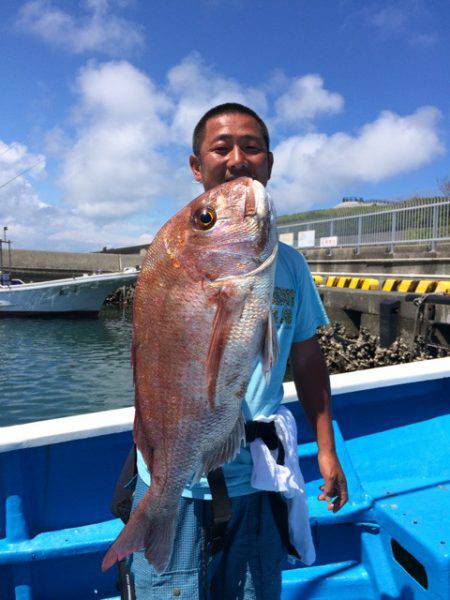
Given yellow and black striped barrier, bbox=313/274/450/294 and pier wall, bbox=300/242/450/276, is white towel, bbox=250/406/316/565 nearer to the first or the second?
yellow and black striped barrier, bbox=313/274/450/294

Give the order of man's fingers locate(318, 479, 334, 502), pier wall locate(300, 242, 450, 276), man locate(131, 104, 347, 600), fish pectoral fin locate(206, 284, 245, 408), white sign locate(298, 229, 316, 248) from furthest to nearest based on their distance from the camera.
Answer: white sign locate(298, 229, 316, 248)
pier wall locate(300, 242, 450, 276)
man's fingers locate(318, 479, 334, 502)
man locate(131, 104, 347, 600)
fish pectoral fin locate(206, 284, 245, 408)

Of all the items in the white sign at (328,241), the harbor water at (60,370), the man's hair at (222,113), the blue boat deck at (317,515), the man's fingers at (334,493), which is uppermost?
the white sign at (328,241)

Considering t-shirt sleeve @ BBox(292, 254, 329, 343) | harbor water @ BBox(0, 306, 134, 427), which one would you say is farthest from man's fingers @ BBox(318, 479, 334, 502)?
harbor water @ BBox(0, 306, 134, 427)

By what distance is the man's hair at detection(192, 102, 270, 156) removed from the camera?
6.02 ft

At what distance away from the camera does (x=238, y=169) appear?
5.68 feet

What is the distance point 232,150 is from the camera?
177 cm

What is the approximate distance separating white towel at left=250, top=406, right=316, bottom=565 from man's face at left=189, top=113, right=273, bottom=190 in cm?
95

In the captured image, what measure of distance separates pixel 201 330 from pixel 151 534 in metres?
0.73

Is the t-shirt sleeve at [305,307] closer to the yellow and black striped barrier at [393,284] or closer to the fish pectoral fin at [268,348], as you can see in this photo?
the fish pectoral fin at [268,348]

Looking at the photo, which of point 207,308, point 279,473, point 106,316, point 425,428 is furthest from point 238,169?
point 106,316

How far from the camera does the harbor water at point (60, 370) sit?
1028 cm

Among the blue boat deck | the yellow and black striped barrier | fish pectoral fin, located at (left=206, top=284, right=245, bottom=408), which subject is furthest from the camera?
the yellow and black striped barrier

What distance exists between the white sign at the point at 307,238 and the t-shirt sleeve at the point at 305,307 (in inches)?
856

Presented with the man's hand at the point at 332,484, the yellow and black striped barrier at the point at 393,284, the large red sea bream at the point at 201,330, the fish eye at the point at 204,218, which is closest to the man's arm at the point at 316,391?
the man's hand at the point at 332,484
